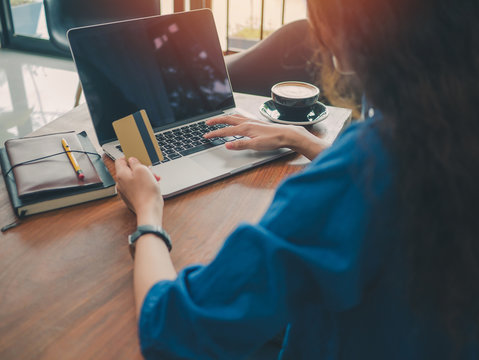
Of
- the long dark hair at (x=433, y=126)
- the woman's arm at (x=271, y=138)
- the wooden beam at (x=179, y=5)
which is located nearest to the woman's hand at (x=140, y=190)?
the woman's arm at (x=271, y=138)

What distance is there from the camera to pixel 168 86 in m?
1.06

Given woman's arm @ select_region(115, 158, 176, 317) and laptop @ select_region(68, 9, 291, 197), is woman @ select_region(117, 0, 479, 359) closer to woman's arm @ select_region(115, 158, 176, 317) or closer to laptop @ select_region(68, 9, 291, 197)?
woman's arm @ select_region(115, 158, 176, 317)

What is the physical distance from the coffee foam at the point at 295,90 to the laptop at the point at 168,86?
0.50ft

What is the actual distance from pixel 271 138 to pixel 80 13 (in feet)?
6.13

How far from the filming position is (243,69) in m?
1.74

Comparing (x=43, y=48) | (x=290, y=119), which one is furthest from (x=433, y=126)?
(x=43, y=48)

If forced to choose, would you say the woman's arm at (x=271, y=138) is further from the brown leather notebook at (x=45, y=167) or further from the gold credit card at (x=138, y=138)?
the brown leather notebook at (x=45, y=167)

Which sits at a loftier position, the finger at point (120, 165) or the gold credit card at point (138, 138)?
the gold credit card at point (138, 138)

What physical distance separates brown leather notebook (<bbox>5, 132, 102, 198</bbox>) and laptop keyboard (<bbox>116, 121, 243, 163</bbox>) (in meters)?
0.14

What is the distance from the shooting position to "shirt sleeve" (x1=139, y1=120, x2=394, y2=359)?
422 mm

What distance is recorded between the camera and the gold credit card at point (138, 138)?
0.81 metres

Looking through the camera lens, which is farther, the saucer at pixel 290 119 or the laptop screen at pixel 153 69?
the saucer at pixel 290 119

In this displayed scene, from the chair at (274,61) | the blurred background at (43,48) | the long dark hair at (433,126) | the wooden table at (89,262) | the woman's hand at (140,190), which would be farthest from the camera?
the blurred background at (43,48)

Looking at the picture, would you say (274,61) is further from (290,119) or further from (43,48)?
(43,48)
